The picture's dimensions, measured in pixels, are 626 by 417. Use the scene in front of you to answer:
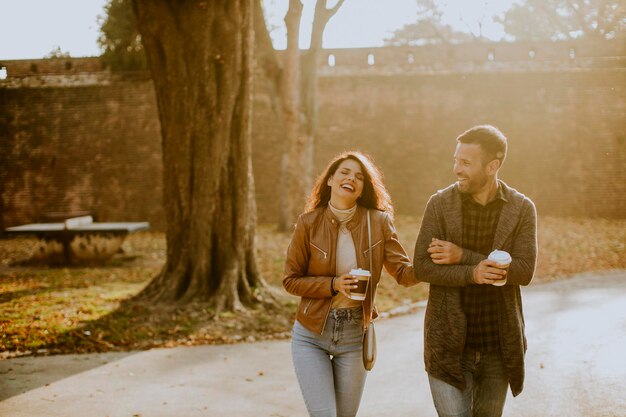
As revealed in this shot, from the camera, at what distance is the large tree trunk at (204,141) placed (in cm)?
820

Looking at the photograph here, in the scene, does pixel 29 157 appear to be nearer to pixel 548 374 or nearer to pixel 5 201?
pixel 5 201

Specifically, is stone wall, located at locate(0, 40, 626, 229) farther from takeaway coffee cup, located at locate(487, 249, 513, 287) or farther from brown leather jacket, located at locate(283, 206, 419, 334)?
takeaway coffee cup, located at locate(487, 249, 513, 287)

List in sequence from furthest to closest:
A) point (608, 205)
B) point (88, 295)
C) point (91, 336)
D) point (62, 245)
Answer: point (608, 205), point (62, 245), point (88, 295), point (91, 336)

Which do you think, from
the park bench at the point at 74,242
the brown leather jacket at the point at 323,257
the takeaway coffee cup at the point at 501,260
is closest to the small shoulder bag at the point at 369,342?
the brown leather jacket at the point at 323,257

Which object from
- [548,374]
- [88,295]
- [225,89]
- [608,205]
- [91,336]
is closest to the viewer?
[548,374]

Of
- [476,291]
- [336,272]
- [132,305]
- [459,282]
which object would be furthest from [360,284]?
[132,305]

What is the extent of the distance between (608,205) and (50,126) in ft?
56.1

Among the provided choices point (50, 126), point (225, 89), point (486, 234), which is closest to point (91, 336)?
point (225, 89)

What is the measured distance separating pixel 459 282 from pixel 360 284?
47 cm

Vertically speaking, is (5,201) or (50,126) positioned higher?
(50,126)

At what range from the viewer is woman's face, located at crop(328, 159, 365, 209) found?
A: 362 centimetres

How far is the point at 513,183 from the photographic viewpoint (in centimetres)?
2058

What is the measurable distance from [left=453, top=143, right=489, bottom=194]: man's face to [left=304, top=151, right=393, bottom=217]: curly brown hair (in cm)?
55

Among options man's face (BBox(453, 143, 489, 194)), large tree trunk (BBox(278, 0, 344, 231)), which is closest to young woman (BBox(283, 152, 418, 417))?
man's face (BBox(453, 143, 489, 194))
